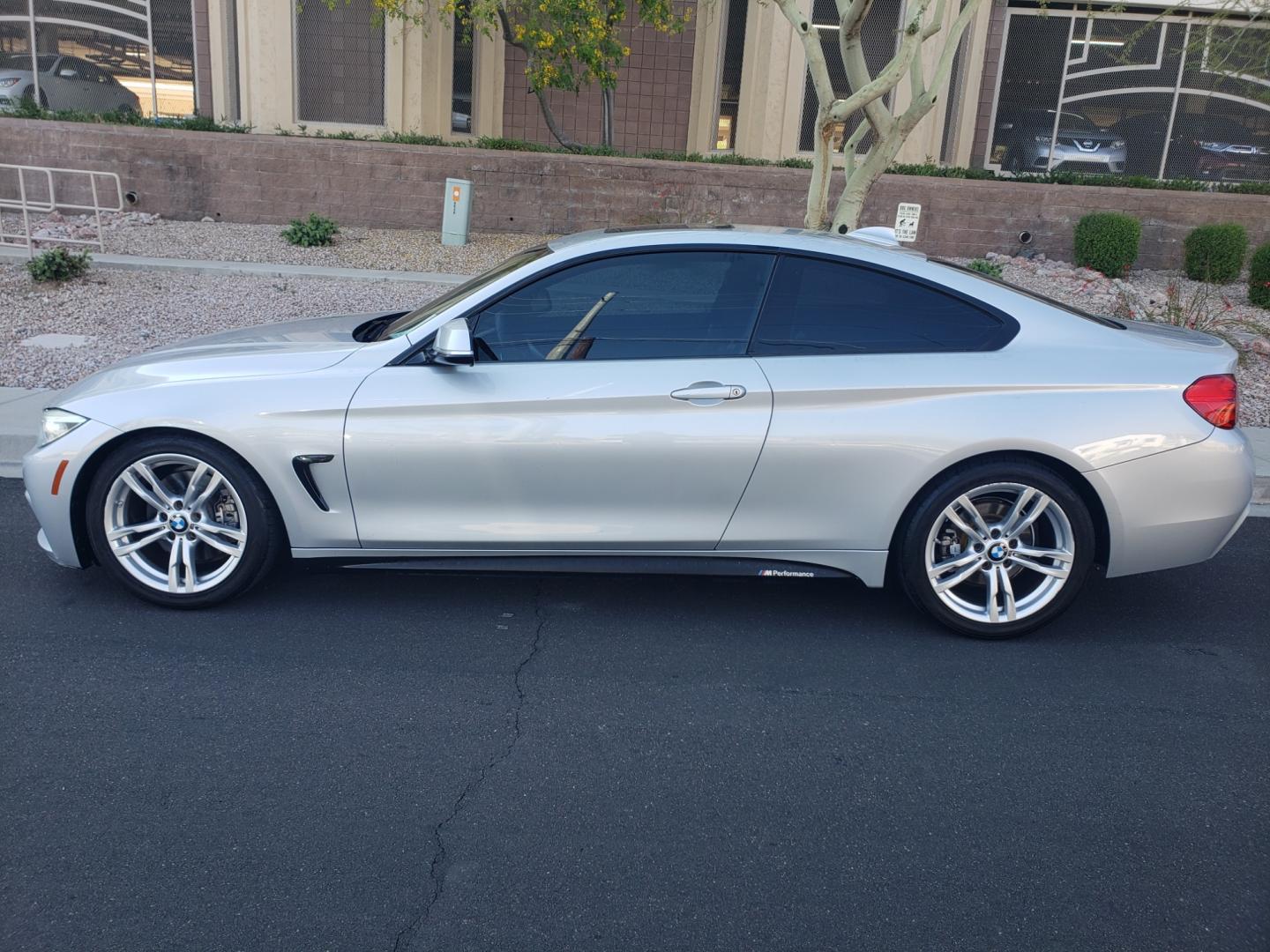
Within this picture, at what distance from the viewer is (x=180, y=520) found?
4770mm

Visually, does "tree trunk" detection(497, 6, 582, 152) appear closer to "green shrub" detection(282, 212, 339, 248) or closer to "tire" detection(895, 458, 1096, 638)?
"green shrub" detection(282, 212, 339, 248)

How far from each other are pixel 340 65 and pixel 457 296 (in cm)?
1389

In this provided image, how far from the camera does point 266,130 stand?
1717cm

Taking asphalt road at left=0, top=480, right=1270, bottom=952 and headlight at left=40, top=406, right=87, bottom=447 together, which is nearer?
asphalt road at left=0, top=480, right=1270, bottom=952

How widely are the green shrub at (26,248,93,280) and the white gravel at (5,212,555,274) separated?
6.19 feet

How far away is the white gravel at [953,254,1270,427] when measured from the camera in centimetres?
977

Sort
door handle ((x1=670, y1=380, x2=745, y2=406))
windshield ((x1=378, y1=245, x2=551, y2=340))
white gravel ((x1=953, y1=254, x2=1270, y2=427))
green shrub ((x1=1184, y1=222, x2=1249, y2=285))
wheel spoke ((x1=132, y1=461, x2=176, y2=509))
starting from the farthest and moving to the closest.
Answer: green shrub ((x1=1184, y1=222, x2=1249, y2=285)) → white gravel ((x1=953, y1=254, x2=1270, y2=427)) → windshield ((x1=378, y1=245, x2=551, y2=340)) → wheel spoke ((x1=132, y1=461, x2=176, y2=509)) → door handle ((x1=670, y1=380, x2=745, y2=406))

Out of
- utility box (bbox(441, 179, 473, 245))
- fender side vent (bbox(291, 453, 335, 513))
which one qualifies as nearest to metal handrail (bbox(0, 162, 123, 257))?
utility box (bbox(441, 179, 473, 245))

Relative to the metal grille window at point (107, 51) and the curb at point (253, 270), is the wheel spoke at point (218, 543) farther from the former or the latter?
the metal grille window at point (107, 51)

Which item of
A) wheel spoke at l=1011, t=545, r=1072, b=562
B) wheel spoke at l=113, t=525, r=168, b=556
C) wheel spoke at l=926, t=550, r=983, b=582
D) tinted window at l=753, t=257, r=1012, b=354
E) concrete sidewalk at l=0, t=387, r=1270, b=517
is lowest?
concrete sidewalk at l=0, t=387, r=1270, b=517

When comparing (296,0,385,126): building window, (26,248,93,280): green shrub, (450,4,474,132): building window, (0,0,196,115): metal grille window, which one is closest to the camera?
(26,248,93,280): green shrub

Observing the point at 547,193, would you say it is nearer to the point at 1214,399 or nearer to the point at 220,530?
the point at 220,530

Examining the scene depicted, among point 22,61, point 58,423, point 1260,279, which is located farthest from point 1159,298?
point 22,61

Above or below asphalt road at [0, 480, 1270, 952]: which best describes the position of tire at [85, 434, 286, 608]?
above
